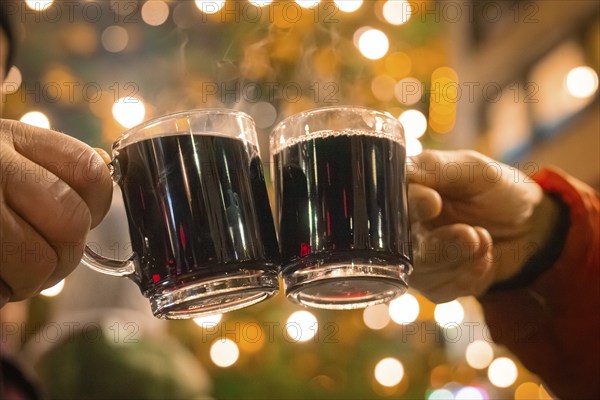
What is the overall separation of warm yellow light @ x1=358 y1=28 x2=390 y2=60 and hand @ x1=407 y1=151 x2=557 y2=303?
1.02m

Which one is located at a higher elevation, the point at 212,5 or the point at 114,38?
the point at 212,5

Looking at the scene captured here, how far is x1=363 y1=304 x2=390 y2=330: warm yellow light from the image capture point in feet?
7.41

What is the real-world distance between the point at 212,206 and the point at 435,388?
1.80 m

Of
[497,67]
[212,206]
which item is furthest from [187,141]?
[497,67]

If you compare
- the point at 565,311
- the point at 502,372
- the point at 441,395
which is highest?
the point at 565,311

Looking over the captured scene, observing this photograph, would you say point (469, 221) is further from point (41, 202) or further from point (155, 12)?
point (155, 12)

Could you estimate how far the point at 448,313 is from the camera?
2.53 m

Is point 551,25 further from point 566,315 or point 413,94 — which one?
point 566,315

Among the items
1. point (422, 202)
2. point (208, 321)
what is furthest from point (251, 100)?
point (422, 202)

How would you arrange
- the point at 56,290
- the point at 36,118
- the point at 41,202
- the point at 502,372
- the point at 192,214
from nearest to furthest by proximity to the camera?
1. the point at 41,202
2. the point at 192,214
3. the point at 56,290
4. the point at 36,118
5. the point at 502,372

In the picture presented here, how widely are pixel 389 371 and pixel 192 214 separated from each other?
1.55 metres

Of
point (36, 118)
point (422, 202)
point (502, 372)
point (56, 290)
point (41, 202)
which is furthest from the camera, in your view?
point (502, 372)

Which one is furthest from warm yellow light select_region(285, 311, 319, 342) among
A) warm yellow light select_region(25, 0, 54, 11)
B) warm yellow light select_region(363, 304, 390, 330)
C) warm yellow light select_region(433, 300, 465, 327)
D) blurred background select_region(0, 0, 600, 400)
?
warm yellow light select_region(25, 0, 54, 11)

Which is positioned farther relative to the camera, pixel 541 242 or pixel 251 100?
pixel 251 100
